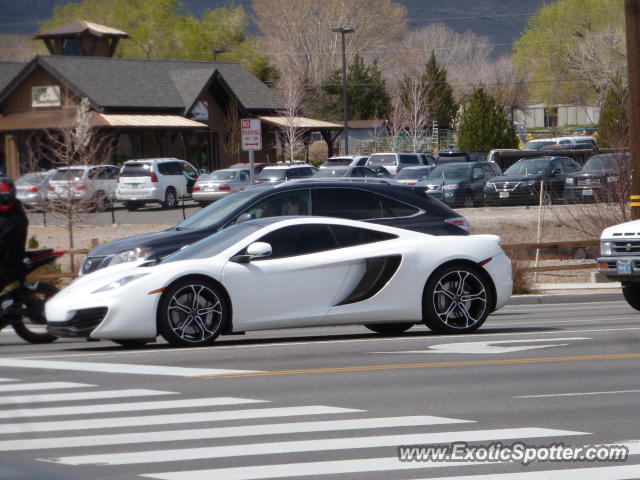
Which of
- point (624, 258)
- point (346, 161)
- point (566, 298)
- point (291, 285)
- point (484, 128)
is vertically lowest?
point (566, 298)

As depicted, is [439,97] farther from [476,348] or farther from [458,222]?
A: [476,348]

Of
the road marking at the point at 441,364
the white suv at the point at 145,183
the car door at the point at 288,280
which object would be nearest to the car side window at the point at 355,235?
the car door at the point at 288,280

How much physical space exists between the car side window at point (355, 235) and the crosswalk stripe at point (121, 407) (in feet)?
13.9

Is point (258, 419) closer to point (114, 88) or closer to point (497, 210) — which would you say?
point (497, 210)

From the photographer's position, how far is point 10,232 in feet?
42.3

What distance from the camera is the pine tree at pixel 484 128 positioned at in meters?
60.3

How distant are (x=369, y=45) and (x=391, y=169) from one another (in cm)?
7137

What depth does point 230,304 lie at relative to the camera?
40.3ft

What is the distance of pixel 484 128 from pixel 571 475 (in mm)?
55298

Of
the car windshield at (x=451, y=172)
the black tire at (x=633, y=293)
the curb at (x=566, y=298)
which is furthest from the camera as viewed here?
the car windshield at (x=451, y=172)

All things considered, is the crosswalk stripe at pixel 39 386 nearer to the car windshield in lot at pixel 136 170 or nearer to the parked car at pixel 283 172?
the parked car at pixel 283 172

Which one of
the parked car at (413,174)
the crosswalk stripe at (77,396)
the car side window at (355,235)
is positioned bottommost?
the crosswalk stripe at (77,396)

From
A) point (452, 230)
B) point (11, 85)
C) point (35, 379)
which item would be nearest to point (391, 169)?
point (11, 85)

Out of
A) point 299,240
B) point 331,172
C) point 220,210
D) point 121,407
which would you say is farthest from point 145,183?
point 121,407
